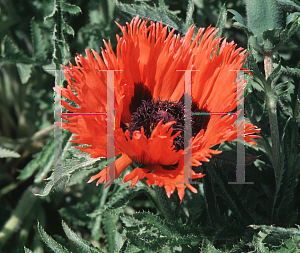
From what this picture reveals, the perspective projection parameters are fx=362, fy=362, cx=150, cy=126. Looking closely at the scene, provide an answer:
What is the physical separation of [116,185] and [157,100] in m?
0.55

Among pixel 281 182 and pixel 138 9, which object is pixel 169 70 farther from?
pixel 281 182

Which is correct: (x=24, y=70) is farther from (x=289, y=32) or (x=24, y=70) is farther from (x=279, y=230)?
(x=279, y=230)

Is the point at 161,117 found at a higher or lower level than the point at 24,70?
lower

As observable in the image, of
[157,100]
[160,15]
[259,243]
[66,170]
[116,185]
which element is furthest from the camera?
[116,185]

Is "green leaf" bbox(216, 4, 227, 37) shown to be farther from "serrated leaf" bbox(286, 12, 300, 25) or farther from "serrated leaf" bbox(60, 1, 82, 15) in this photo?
"serrated leaf" bbox(60, 1, 82, 15)

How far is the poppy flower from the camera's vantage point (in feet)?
3.67

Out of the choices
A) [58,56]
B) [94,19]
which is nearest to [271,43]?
[58,56]

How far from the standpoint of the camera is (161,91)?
1573 millimetres

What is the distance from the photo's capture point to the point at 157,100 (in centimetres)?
157

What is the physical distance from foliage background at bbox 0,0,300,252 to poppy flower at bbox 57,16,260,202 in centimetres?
13

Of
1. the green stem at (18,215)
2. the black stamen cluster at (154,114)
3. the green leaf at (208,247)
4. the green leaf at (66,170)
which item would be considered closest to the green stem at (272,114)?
the black stamen cluster at (154,114)

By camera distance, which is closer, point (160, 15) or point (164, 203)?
point (164, 203)

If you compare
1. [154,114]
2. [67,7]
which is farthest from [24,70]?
[154,114]

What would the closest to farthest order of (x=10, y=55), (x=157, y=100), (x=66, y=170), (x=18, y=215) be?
1. (x=66, y=170)
2. (x=157, y=100)
3. (x=10, y=55)
4. (x=18, y=215)
